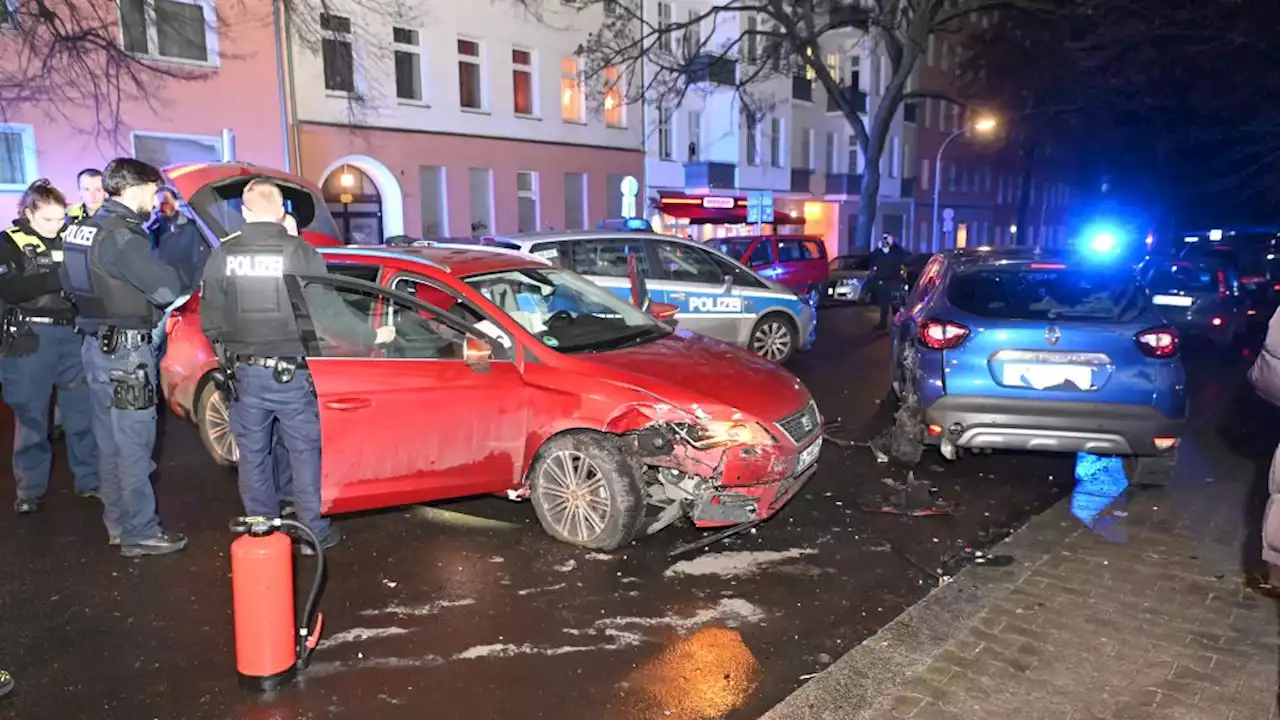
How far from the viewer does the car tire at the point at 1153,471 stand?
6066mm

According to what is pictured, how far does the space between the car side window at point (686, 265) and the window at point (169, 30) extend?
38.9ft

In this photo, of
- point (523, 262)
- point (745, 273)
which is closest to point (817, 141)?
point (745, 273)

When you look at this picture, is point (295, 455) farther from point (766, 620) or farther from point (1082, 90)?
point (1082, 90)

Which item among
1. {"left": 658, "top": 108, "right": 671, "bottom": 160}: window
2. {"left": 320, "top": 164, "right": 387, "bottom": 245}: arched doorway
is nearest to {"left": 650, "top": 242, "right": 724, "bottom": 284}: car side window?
{"left": 320, "top": 164, "right": 387, "bottom": 245}: arched doorway

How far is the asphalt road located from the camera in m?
3.57

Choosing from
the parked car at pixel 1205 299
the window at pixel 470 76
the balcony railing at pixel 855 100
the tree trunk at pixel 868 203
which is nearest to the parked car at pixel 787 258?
the tree trunk at pixel 868 203

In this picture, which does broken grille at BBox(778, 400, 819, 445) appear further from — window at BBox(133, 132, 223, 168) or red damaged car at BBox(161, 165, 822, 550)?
window at BBox(133, 132, 223, 168)

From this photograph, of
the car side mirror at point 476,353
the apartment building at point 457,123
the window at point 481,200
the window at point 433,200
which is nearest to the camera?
the car side mirror at point 476,353

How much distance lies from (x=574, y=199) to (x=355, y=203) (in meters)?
7.03

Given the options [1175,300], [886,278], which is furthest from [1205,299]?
[886,278]

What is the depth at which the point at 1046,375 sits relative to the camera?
227 inches

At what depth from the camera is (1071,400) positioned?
226 inches

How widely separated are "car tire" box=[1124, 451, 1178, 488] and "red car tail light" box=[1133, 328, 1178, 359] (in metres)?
0.78

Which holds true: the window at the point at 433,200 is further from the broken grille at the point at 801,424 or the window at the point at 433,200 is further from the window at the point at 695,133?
the broken grille at the point at 801,424
